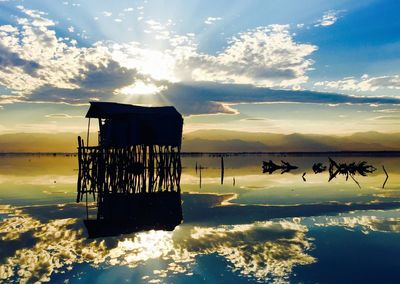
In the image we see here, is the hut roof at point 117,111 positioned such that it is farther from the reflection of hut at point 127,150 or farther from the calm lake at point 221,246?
the calm lake at point 221,246

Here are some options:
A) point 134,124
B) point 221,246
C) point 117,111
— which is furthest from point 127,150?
point 221,246

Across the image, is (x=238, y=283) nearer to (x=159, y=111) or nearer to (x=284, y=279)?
(x=284, y=279)

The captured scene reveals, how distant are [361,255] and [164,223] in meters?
8.26

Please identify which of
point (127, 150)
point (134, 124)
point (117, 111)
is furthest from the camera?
point (127, 150)

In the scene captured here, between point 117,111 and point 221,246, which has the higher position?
point 117,111

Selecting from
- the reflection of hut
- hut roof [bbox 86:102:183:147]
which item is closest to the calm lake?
the reflection of hut

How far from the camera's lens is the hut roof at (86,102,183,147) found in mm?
33188

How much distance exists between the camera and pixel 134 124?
3369 cm

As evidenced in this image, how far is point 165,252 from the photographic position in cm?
1258

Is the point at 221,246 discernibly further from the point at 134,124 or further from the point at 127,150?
the point at 127,150

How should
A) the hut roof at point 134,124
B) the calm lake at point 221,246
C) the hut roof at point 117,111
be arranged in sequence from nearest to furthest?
the calm lake at point 221,246 < the hut roof at point 117,111 < the hut roof at point 134,124

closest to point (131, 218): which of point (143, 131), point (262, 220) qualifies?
point (262, 220)

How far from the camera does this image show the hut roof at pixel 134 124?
109 feet

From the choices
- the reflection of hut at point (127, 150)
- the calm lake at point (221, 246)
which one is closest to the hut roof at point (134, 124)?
the reflection of hut at point (127, 150)
